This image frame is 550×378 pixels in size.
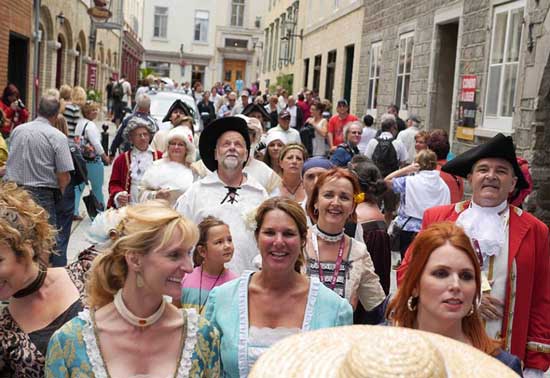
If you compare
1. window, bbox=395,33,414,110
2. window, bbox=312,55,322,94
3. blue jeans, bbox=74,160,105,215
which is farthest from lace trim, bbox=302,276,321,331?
window, bbox=312,55,322,94

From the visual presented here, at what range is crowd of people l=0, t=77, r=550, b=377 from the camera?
9.02 ft

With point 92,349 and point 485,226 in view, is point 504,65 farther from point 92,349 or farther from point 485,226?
point 92,349

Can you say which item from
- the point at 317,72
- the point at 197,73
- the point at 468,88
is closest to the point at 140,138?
the point at 468,88

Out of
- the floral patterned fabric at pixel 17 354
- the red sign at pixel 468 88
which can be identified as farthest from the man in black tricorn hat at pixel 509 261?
the red sign at pixel 468 88

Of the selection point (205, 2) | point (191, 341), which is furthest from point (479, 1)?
point (205, 2)

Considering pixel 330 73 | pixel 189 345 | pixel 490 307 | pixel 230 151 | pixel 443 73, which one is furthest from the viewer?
pixel 330 73

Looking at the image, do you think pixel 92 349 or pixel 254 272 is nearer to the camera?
pixel 92 349

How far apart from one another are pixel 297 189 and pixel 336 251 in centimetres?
227

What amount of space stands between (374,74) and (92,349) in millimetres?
17245

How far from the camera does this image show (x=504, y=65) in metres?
11.1

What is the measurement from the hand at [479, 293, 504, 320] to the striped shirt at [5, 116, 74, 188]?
182 inches

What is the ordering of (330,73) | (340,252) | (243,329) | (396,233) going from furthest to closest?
(330,73) → (396,233) → (340,252) → (243,329)

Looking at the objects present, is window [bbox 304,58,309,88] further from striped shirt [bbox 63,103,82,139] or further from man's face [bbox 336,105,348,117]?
striped shirt [bbox 63,103,82,139]

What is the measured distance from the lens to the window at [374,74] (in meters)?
18.9
